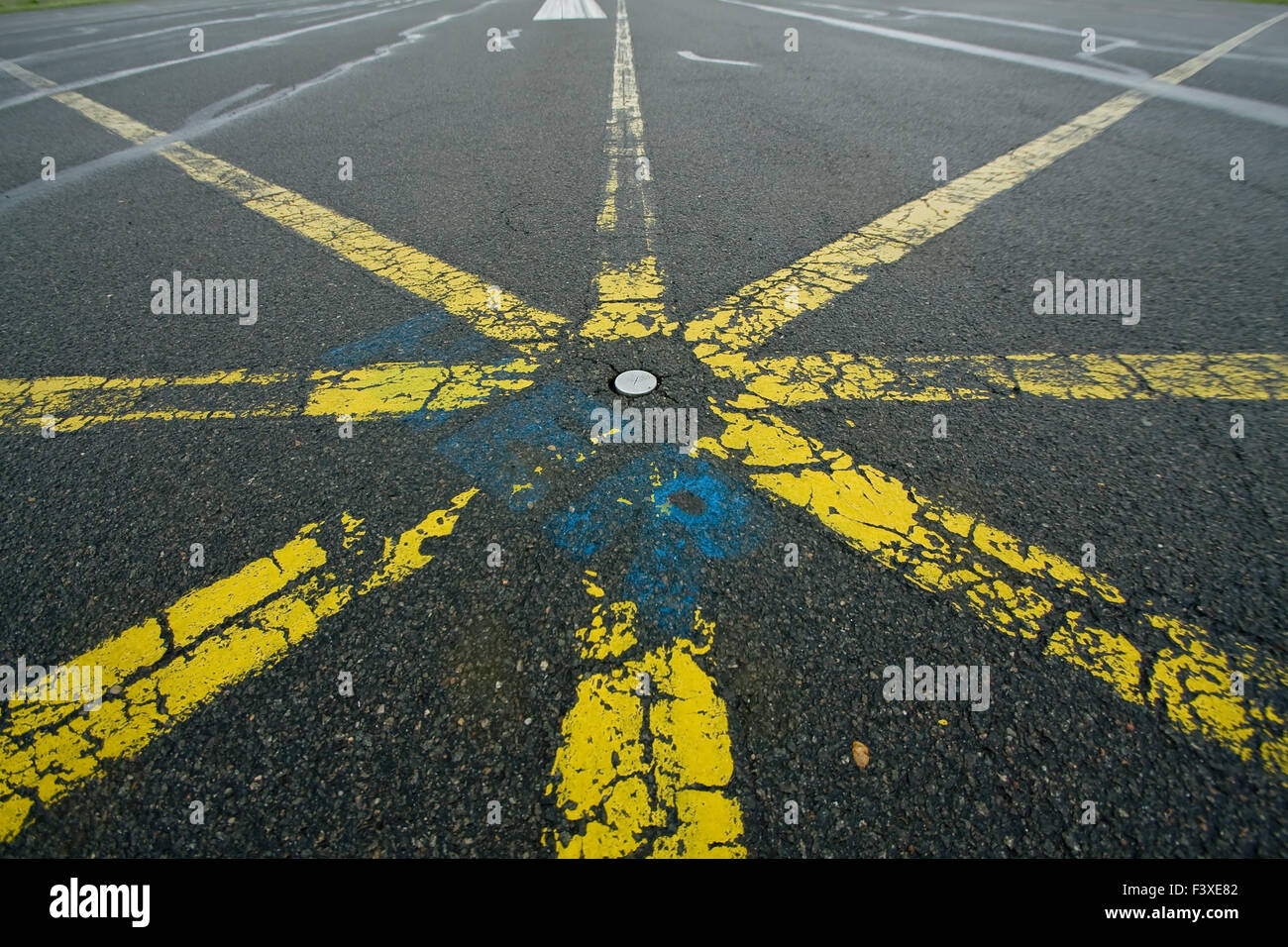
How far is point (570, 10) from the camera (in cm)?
1305

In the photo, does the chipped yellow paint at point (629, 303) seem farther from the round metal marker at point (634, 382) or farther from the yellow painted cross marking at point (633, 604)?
the round metal marker at point (634, 382)

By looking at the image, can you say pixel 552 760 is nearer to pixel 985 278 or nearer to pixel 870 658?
pixel 870 658

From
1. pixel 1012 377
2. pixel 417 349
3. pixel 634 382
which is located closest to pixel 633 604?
pixel 634 382

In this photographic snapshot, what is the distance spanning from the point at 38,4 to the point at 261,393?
22.6 m

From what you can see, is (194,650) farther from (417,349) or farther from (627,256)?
(627,256)

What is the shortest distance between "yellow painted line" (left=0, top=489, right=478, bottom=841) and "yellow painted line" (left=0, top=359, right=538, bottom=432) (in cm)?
60

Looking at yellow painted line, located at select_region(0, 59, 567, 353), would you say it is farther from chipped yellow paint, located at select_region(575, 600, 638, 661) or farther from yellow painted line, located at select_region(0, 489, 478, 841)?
chipped yellow paint, located at select_region(575, 600, 638, 661)

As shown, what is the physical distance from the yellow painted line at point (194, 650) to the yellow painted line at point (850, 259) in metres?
1.30

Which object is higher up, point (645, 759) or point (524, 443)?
point (524, 443)

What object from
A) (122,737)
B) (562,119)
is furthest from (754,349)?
(562,119)

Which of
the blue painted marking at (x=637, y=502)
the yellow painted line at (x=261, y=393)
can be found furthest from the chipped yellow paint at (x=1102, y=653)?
the yellow painted line at (x=261, y=393)

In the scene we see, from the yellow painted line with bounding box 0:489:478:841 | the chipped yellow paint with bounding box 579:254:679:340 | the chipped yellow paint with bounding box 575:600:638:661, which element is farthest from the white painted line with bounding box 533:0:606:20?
→ the chipped yellow paint with bounding box 575:600:638:661

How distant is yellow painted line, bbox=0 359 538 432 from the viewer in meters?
2.42
